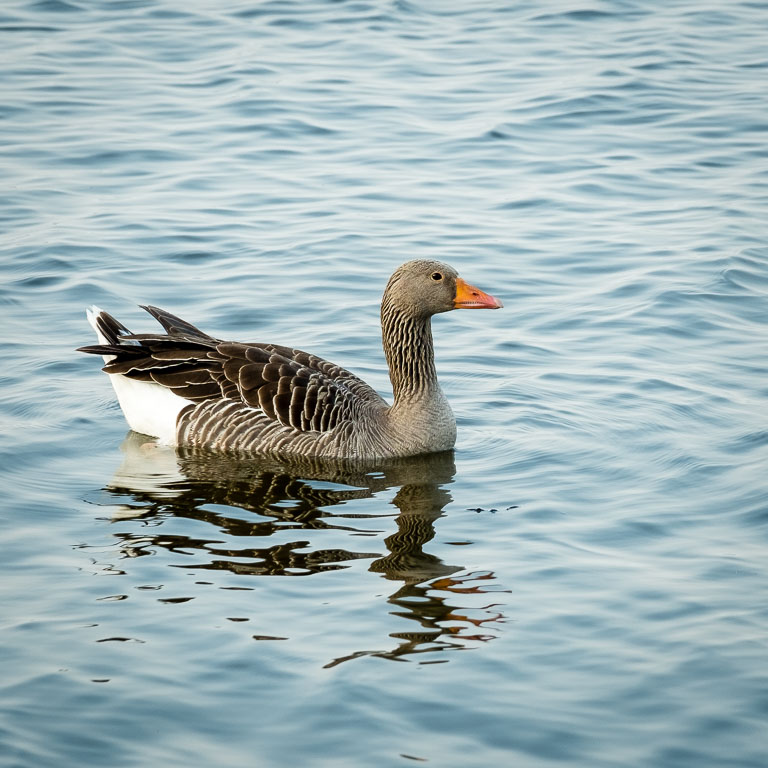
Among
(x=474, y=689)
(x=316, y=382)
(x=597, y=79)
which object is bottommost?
(x=474, y=689)

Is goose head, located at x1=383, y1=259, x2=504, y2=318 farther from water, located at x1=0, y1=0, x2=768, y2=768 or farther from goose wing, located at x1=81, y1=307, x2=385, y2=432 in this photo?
water, located at x1=0, y1=0, x2=768, y2=768

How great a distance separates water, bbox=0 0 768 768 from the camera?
7.10m

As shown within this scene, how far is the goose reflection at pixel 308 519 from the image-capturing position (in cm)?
814

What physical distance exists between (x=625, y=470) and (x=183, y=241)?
777 centimetres

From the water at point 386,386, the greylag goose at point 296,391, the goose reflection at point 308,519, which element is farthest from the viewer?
the greylag goose at point 296,391

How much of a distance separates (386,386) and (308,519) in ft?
10.8

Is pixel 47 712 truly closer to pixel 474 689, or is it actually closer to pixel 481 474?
pixel 474 689

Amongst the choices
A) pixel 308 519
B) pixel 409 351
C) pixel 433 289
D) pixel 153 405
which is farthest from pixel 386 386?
pixel 308 519

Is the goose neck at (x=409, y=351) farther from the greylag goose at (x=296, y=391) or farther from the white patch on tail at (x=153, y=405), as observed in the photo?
the white patch on tail at (x=153, y=405)

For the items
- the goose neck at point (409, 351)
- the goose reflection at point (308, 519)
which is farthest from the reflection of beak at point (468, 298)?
the goose reflection at point (308, 519)

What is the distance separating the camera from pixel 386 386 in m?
12.7

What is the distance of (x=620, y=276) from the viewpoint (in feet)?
48.9

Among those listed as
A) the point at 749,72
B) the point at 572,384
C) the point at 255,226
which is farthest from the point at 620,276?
the point at 749,72

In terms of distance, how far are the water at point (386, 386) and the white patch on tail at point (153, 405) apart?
0.22 meters
